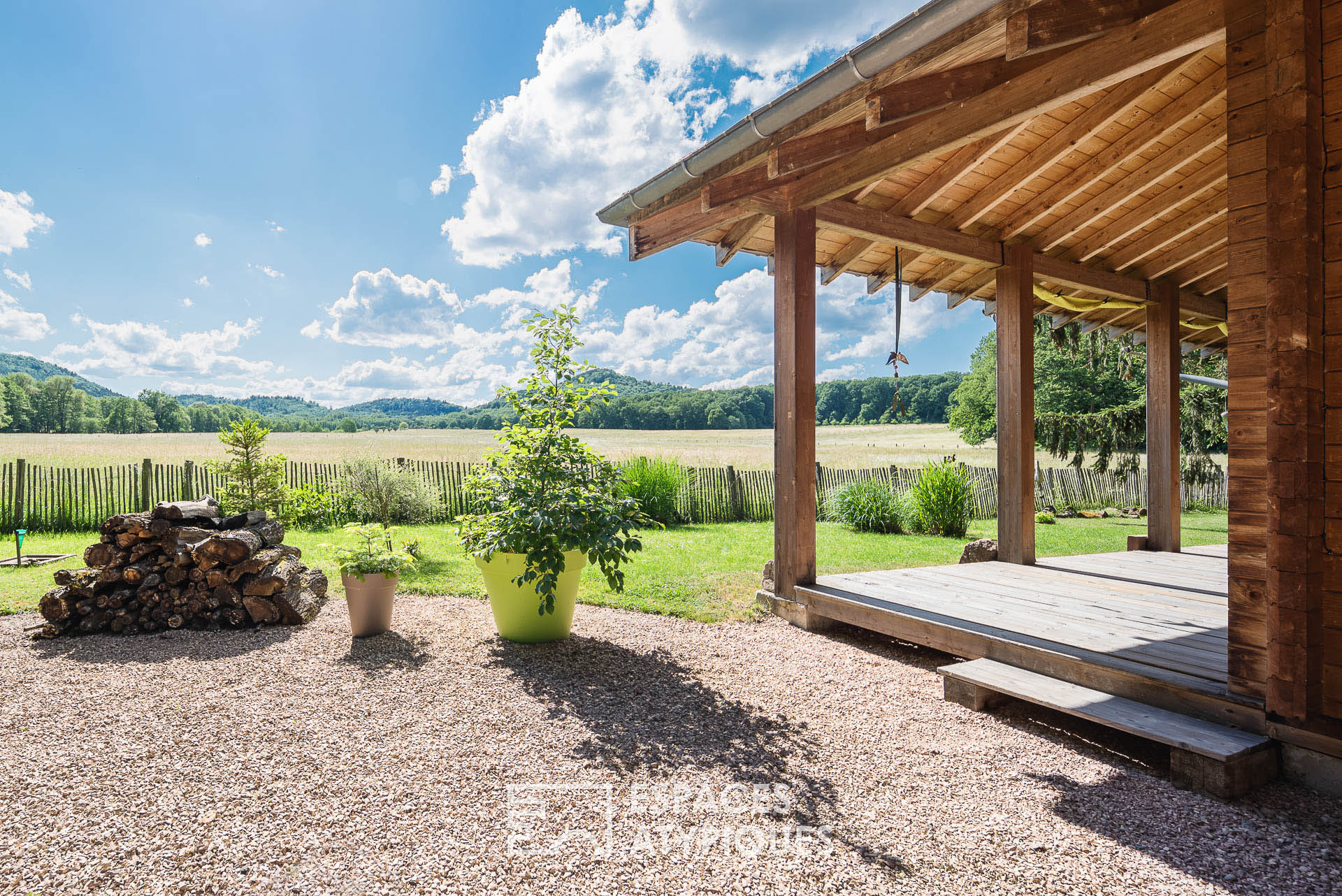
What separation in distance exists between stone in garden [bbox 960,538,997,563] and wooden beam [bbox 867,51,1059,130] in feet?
13.6

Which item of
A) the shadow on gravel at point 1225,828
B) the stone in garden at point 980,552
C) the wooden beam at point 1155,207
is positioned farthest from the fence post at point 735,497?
the shadow on gravel at point 1225,828

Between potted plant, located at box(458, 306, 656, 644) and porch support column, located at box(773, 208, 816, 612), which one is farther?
porch support column, located at box(773, 208, 816, 612)

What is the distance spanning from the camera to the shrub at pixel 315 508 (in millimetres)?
8891

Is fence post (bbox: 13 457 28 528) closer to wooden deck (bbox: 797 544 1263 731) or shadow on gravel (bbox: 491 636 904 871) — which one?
shadow on gravel (bbox: 491 636 904 871)

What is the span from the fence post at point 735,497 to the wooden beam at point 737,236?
6.80 m

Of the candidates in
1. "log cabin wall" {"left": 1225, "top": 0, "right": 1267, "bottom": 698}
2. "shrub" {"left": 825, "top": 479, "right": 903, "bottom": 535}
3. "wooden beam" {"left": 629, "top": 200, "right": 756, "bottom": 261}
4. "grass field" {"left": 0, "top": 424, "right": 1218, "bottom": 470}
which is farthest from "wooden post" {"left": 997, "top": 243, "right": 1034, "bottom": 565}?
"grass field" {"left": 0, "top": 424, "right": 1218, "bottom": 470}

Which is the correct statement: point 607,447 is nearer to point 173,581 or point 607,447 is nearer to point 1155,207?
point 173,581

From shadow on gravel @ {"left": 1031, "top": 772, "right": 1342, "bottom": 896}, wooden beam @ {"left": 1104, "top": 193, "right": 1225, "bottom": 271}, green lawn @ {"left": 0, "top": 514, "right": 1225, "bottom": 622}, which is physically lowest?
green lawn @ {"left": 0, "top": 514, "right": 1225, "bottom": 622}

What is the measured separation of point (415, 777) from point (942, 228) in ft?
16.1

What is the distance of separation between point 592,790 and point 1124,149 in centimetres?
469

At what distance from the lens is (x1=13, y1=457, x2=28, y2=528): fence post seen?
939 cm

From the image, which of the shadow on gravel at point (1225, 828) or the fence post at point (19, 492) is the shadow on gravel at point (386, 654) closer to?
the shadow on gravel at point (1225, 828)

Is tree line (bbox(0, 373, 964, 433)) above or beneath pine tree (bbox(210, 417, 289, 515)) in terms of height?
above

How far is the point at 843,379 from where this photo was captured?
36.4 metres
